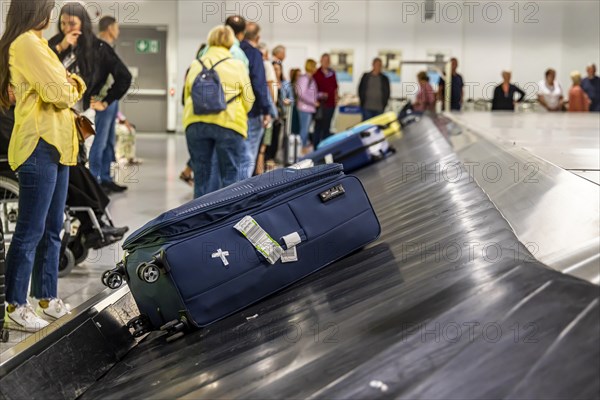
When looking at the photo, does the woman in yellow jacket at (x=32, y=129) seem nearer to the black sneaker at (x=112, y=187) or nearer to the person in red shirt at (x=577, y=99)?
the black sneaker at (x=112, y=187)

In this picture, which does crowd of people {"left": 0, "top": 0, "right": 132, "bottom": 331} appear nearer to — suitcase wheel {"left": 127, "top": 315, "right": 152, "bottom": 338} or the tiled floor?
the tiled floor

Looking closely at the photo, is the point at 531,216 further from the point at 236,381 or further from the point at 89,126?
the point at 89,126

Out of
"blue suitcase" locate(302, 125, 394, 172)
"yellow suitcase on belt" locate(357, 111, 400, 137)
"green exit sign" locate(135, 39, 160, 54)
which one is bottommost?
"blue suitcase" locate(302, 125, 394, 172)

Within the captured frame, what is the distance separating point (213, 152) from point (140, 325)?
10.0ft

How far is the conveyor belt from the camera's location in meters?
1.49

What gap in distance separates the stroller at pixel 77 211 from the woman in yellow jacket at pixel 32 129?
686mm

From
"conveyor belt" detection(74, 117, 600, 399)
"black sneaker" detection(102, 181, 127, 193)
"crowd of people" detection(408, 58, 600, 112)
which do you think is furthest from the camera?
"crowd of people" detection(408, 58, 600, 112)

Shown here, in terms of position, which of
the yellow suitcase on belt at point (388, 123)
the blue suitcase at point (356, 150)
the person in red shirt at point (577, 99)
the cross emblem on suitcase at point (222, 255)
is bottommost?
the cross emblem on suitcase at point (222, 255)

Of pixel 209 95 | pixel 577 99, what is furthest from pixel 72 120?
pixel 577 99

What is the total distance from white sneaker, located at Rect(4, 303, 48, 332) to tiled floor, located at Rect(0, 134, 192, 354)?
0.12 ft

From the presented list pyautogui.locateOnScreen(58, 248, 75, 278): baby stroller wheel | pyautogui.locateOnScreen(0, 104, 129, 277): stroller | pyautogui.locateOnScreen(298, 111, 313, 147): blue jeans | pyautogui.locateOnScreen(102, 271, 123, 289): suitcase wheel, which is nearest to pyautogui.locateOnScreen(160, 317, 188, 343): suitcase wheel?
pyautogui.locateOnScreen(102, 271, 123, 289): suitcase wheel

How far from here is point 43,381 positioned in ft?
6.34

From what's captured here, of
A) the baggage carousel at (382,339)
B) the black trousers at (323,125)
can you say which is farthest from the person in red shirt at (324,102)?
the baggage carousel at (382,339)

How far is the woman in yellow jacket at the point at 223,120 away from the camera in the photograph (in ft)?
16.6
